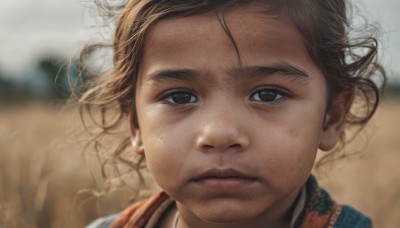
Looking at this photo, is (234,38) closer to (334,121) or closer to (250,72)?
(250,72)

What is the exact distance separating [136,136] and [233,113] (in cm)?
68

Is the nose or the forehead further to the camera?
the forehead

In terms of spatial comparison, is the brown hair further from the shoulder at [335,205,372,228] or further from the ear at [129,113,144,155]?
the shoulder at [335,205,372,228]

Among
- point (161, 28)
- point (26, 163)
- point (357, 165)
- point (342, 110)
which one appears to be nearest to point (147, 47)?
point (161, 28)

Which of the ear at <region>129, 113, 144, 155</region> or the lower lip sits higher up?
the lower lip

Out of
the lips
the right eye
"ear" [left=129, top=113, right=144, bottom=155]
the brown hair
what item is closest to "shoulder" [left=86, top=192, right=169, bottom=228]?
"ear" [left=129, top=113, right=144, bottom=155]

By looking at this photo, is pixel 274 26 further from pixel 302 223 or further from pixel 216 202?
pixel 302 223

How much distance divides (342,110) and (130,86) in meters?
0.83

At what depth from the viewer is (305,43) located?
2217 millimetres

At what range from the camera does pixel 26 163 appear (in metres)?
4.57

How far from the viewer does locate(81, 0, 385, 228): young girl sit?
206 centimetres

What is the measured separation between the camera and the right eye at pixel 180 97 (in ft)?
7.25

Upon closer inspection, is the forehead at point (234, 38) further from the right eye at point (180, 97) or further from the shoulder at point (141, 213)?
the shoulder at point (141, 213)

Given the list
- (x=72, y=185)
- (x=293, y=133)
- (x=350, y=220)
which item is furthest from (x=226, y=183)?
(x=72, y=185)
